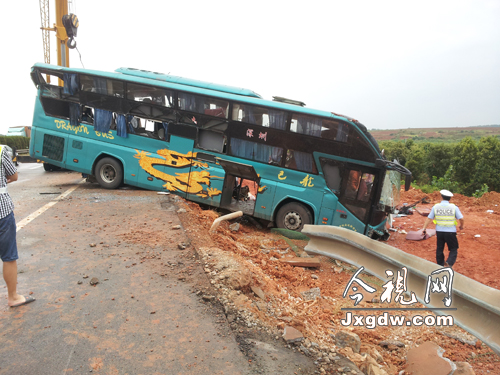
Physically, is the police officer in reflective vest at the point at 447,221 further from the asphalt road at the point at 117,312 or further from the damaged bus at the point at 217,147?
the asphalt road at the point at 117,312

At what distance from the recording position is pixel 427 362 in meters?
4.26

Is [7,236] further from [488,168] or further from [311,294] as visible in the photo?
[488,168]

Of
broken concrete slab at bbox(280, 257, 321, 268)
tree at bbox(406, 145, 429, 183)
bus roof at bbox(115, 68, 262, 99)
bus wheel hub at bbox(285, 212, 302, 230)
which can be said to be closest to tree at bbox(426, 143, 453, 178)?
tree at bbox(406, 145, 429, 183)

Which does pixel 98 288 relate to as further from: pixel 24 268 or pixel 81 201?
pixel 81 201

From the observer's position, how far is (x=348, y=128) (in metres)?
9.61

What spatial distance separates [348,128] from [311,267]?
13.2 feet

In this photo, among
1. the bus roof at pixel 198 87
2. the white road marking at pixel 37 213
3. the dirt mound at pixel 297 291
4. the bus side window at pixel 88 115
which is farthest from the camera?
the bus side window at pixel 88 115

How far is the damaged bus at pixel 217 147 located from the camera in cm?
977

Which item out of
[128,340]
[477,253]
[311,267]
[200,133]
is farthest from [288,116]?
[128,340]

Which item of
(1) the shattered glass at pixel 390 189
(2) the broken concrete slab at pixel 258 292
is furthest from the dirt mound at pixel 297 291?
(1) the shattered glass at pixel 390 189

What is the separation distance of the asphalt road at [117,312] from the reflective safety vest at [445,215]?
213 inches

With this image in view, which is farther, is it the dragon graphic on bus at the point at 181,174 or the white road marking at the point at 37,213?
the dragon graphic on bus at the point at 181,174

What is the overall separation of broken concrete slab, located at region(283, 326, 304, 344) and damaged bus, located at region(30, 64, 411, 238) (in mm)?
6232

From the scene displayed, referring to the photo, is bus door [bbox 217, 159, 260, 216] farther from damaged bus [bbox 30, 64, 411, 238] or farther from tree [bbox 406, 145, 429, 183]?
tree [bbox 406, 145, 429, 183]
